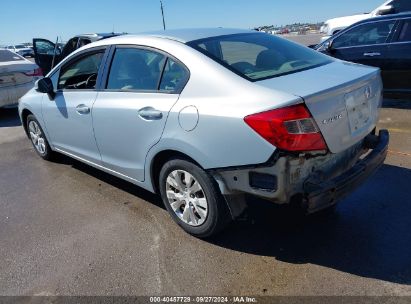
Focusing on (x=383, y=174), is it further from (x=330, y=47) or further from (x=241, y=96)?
(x=330, y=47)

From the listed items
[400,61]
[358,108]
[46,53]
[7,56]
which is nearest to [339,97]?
[358,108]

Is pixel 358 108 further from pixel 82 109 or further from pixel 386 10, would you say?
pixel 386 10

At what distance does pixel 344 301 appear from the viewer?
2.47 m

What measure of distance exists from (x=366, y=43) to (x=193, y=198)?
546 centimetres

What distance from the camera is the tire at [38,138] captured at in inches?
208

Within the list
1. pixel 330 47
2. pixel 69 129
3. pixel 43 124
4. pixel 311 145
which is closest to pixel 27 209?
pixel 69 129

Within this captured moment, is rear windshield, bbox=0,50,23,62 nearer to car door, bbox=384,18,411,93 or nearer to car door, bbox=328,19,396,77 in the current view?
car door, bbox=328,19,396,77

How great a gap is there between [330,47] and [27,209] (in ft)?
19.3

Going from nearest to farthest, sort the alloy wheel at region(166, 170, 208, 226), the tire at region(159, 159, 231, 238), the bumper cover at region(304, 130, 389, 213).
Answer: the bumper cover at region(304, 130, 389, 213), the tire at region(159, 159, 231, 238), the alloy wheel at region(166, 170, 208, 226)

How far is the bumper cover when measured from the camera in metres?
2.58

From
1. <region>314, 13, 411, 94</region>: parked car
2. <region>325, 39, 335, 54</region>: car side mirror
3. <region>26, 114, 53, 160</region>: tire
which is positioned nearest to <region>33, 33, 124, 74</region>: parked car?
<region>26, 114, 53, 160</region>: tire

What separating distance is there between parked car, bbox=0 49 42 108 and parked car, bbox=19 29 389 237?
4960 millimetres

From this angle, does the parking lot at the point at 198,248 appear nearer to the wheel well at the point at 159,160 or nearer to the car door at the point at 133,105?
the wheel well at the point at 159,160

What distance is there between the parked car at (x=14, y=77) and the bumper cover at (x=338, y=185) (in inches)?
297
